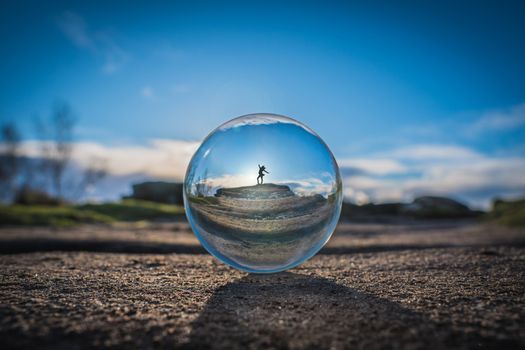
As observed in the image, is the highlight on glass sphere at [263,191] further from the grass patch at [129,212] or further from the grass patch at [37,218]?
the grass patch at [129,212]

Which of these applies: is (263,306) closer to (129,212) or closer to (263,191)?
(263,191)

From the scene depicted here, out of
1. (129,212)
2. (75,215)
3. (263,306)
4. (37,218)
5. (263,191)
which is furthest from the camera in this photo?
(129,212)

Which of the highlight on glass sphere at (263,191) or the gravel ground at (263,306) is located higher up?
the highlight on glass sphere at (263,191)

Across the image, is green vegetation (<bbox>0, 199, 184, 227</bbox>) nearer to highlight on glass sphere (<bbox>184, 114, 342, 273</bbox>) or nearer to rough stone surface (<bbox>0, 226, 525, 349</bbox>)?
rough stone surface (<bbox>0, 226, 525, 349</bbox>)

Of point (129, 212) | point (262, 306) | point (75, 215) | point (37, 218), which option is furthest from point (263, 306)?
point (129, 212)

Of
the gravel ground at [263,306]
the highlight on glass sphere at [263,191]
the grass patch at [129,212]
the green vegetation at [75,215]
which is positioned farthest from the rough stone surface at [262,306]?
the grass patch at [129,212]

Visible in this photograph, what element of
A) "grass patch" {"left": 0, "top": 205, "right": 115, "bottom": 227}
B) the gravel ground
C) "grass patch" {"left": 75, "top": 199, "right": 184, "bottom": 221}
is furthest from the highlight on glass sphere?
"grass patch" {"left": 75, "top": 199, "right": 184, "bottom": 221}

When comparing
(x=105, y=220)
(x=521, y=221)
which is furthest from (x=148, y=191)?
(x=521, y=221)

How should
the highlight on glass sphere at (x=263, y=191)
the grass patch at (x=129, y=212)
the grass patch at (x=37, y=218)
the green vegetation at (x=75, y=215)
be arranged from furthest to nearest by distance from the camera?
1. the grass patch at (x=129, y=212)
2. the green vegetation at (x=75, y=215)
3. the grass patch at (x=37, y=218)
4. the highlight on glass sphere at (x=263, y=191)
